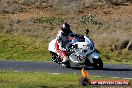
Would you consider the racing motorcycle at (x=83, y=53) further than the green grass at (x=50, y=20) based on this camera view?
No

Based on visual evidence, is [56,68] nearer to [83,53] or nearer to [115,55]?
[83,53]

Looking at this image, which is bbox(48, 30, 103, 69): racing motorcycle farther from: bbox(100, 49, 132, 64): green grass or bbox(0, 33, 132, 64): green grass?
bbox(100, 49, 132, 64): green grass

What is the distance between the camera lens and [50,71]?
64.0 feet

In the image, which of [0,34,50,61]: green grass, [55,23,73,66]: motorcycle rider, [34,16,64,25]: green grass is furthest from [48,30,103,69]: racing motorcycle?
[34,16,64,25]: green grass

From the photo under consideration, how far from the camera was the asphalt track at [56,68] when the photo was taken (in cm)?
1906

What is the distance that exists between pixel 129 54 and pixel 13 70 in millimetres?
10735

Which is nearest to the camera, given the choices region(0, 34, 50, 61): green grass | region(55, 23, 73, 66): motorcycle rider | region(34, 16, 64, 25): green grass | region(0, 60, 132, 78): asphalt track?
region(0, 60, 132, 78): asphalt track

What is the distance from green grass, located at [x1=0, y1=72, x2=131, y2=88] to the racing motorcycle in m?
3.65

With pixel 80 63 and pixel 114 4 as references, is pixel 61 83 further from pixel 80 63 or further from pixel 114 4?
pixel 114 4

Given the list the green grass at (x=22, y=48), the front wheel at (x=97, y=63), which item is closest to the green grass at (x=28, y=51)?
the green grass at (x=22, y=48)

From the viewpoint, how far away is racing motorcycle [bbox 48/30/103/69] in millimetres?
20594

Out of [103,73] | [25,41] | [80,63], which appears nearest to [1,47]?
[25,41]

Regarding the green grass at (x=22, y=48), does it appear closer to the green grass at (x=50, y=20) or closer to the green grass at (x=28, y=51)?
the green grass at (x=28, y=51)

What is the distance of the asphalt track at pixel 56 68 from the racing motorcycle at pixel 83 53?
281 mm
